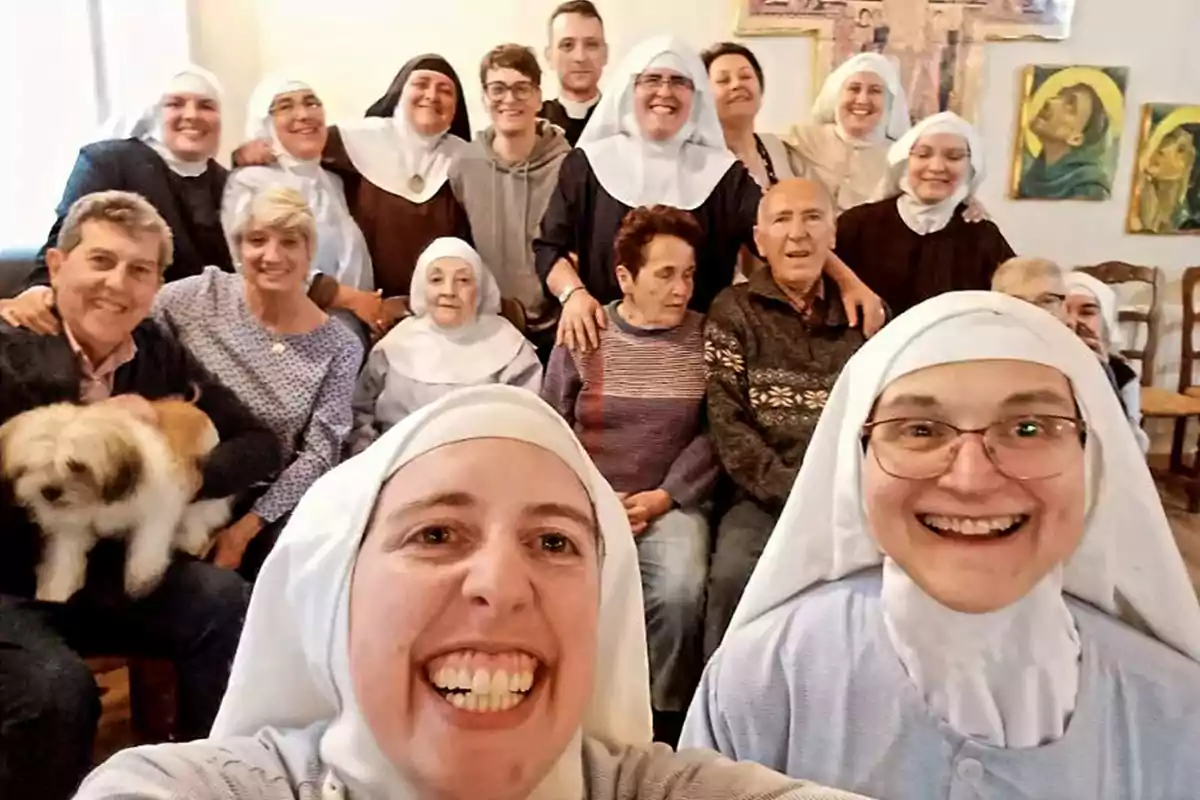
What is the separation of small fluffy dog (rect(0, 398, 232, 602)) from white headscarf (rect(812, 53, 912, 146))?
2.26m

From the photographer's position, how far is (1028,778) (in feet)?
3.97

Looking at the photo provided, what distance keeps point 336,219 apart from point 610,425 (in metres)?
1.07

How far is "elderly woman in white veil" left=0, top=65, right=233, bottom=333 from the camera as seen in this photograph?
290 centimetres

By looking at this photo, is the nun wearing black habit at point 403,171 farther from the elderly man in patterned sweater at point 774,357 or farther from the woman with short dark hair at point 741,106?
the elderly man in patterned sweater at point 774,357

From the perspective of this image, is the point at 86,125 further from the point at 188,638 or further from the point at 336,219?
the point at 188,638

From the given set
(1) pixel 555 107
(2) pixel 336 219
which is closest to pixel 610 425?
(2) pixel 336 219

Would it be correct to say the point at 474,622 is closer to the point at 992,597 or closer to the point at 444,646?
the point at 444,646

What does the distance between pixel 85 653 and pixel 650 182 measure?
1719mm

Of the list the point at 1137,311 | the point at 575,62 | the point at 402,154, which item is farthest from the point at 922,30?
the point at 402,154

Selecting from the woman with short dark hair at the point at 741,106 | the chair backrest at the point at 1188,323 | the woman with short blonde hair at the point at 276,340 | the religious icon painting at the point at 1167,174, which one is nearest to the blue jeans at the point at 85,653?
the woman with short blonde hair at the point at 276,340

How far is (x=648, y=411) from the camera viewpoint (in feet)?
8.68

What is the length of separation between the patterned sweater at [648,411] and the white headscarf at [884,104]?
1.21m

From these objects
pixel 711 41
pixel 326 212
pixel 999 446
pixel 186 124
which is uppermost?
pixel 711 41

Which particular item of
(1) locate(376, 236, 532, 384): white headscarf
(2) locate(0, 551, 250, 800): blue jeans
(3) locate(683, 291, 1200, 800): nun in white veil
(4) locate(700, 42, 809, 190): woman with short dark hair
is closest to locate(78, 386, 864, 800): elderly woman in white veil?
(3) locate(683, 291, 1200, 800): nun in white veil
